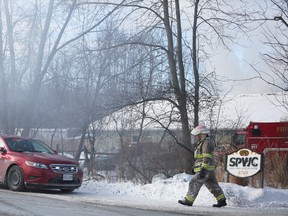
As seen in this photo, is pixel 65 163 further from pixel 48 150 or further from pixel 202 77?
pixel 202 77

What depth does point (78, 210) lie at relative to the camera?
379 inches

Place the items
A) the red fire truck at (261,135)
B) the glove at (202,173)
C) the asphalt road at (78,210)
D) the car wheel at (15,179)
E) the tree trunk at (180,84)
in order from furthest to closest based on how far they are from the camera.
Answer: the red fire truck at (261,135) < the tree trunk at (180,84) < the car wheel at (15,179) < the glove at (202,173) < the asphalt road at (78,210)

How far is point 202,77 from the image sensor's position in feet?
56.2

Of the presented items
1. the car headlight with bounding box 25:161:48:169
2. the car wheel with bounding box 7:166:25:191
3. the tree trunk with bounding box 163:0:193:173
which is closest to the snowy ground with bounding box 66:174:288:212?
the car headlight with bounding box 25:161:48:169

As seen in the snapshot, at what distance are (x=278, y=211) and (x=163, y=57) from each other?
8.55 m

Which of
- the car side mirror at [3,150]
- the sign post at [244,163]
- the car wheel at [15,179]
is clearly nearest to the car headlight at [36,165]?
the car wheel at [15,179]

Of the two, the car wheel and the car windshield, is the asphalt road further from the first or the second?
the car windshield

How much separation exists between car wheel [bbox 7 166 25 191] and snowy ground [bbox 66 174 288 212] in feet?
4.49

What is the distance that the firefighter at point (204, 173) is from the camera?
33.7ft

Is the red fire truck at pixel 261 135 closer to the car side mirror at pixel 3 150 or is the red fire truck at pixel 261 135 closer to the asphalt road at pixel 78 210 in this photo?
the car side mirror at pixel 3 150

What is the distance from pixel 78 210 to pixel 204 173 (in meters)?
2.72

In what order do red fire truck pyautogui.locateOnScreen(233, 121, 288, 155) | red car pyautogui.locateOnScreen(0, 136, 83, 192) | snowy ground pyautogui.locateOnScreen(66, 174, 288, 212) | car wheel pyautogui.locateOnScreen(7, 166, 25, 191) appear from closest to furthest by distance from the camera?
snowy ground pyautogui.locateOnScreen(66, 174, 288, 212) < red car pyautogui.locateOnScreen(0, 136, 83, 192) < car wheel pyautogui.locateOnScreen(7, 166, 25, 191) < red fire truck pyautogui.locateOnScreen(233, 121, 288, 155)

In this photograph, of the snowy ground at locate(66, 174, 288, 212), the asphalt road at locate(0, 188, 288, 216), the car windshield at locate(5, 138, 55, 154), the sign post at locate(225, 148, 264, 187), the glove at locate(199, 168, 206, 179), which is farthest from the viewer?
the car windshield at locate(5, 138, 55, 154)

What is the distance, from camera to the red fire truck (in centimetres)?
2202
